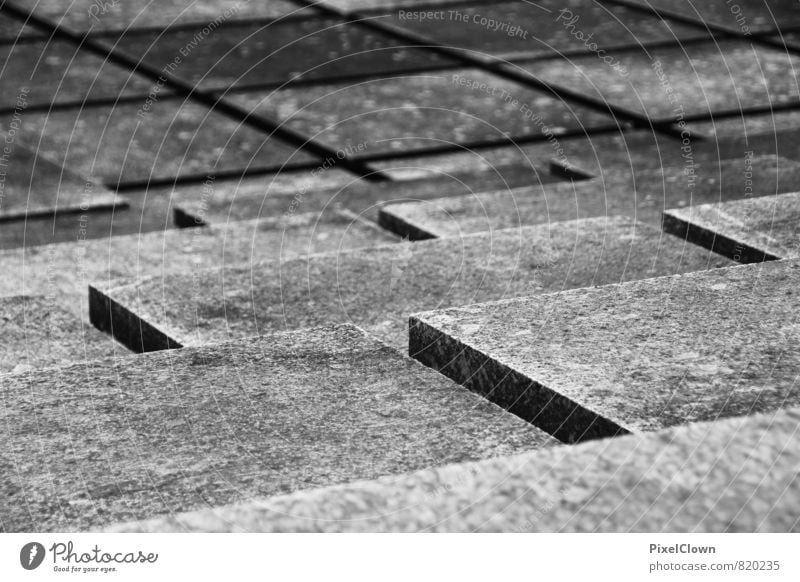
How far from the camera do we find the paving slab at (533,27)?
8039 millimetres

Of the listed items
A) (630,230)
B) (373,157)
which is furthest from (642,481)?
(373,157)

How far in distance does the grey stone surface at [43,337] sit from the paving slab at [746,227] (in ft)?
4.96

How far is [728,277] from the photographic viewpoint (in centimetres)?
290

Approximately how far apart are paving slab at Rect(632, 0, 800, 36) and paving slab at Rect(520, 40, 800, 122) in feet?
1.65

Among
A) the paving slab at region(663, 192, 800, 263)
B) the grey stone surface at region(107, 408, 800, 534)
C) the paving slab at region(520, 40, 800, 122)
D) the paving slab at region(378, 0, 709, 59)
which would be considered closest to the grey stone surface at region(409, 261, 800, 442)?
the grey stone surface at region(107, 408, 800, 534)

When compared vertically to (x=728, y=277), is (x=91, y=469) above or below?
below

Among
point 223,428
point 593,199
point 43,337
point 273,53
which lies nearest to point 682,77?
point 273,53

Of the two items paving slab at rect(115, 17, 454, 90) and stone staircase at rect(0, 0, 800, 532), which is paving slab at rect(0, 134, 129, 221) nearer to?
stone staircase at rect(0, 0, 800, 532)

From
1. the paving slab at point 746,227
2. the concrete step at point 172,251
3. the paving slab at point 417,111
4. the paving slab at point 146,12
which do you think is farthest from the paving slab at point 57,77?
the paving slab at point 746,227

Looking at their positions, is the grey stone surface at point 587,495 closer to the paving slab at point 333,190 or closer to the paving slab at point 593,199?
the paving slab at point 593,199

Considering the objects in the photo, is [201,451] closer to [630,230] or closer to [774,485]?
[774,485]

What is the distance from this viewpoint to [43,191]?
566 centimetres

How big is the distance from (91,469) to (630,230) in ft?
6.25
